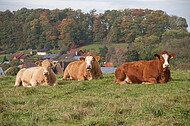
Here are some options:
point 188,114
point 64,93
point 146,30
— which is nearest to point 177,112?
point 188,114

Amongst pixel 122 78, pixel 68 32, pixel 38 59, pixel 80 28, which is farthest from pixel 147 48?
pixel 122 78

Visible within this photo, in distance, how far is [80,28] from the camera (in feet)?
343

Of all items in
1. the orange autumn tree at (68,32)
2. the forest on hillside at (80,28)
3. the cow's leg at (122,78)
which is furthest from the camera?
the orange autumn tree at (68,32)

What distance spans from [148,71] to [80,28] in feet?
318

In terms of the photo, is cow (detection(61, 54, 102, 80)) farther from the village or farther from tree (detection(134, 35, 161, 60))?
tree (detection(134, 35, 161, 60))

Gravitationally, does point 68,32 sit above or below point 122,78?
above

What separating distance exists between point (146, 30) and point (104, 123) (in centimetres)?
9259

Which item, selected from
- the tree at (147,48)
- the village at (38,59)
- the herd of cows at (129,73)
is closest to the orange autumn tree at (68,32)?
the village at (38,59)

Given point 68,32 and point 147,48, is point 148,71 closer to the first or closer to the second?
point 147,48

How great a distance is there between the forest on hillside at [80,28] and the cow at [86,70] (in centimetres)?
6459

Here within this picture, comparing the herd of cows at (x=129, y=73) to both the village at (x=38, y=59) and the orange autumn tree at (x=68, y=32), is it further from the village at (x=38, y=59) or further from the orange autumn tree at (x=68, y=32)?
the orange autumn tree at (x=68, y=32)

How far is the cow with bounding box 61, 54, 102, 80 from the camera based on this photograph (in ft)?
37.0

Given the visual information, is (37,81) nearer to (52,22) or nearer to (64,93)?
(64,93)

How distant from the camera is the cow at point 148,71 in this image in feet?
30.1
